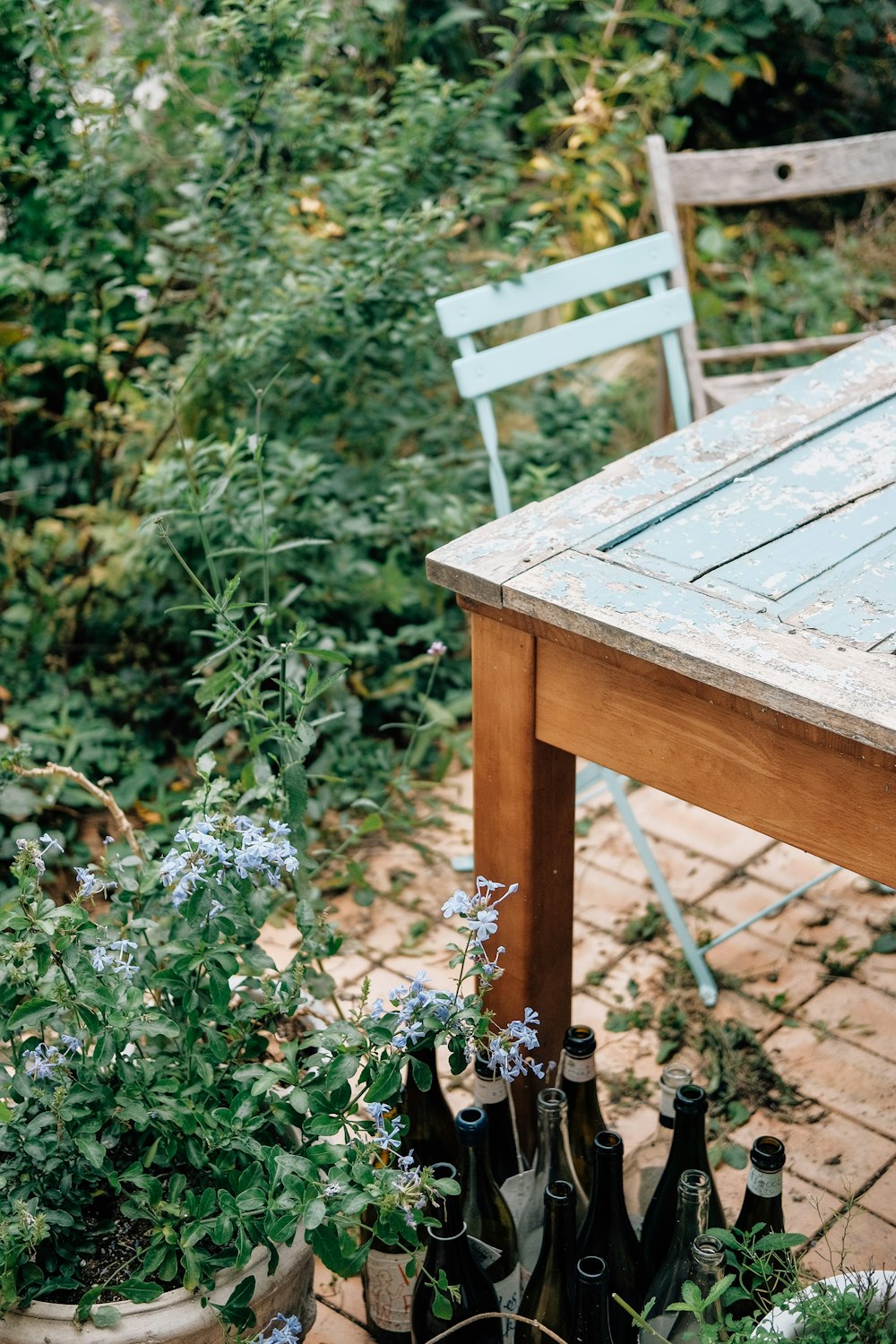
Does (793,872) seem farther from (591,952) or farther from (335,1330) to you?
(335,1330)

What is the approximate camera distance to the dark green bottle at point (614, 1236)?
1643mm

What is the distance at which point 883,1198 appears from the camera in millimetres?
2184

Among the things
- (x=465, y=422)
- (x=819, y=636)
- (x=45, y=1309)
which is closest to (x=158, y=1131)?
(x=45, y=1309)

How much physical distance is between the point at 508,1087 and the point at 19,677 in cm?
182

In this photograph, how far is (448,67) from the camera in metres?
5.13

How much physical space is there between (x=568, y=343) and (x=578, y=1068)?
4.48 ft

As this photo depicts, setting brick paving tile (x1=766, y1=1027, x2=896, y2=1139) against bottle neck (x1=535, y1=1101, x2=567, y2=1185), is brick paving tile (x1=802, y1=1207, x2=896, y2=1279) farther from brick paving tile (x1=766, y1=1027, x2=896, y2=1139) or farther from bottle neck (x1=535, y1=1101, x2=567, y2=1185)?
bottle neck (x1=535, y1=1101, x2=567, y2=1185)

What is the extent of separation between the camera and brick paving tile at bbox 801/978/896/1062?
253 centimetres

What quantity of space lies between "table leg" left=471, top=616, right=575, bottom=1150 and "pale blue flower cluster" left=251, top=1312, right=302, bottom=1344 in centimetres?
49

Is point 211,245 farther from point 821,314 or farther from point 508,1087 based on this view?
point 821,314

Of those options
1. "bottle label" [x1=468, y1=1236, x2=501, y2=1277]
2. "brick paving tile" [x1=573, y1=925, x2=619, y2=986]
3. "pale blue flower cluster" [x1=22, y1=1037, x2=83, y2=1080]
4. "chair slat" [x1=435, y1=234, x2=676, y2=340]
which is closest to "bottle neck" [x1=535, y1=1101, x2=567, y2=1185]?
"bottle label" [x1=468, y1=1236, x2=501, y2=1277]

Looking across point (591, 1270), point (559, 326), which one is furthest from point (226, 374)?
point (591, 1270)

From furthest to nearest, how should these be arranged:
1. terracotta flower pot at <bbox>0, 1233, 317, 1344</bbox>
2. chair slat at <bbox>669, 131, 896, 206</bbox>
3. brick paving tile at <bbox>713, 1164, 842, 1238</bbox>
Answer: chair slat at <bbox>669, 131, 896, 206</bbox>
brick paving tile at <bbox>713, 1164, 842, 1238</bbox>
terracotta flower pot at <bbox>0, 1233, 317, 1344</bbox>

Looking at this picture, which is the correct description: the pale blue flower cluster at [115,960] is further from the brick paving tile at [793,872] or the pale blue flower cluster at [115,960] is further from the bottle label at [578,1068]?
the brick paving tile at [793,872]
